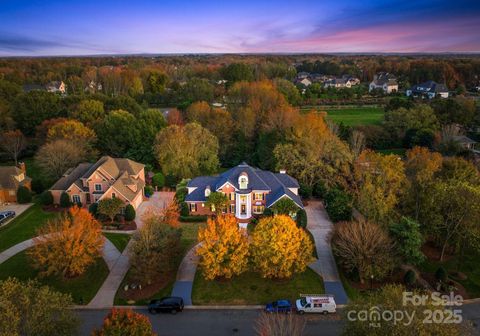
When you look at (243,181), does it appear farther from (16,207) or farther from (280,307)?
(16,207)

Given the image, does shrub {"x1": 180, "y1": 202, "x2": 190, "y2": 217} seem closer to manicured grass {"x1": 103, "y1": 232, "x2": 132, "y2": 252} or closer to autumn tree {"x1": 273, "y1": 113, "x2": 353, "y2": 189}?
manicured grass {"x1": 103, "y1": 232, "x2": 132, "y2": 252}

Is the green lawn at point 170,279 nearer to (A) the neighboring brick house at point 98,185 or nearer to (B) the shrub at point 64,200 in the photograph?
(A) the neighboring brick house at point 98,185

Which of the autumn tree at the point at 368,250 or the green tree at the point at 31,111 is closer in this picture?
the autumn tree at the point at 368,250

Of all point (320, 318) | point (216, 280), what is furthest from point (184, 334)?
point (320, 318)

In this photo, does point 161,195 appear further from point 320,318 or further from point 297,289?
point 320,318

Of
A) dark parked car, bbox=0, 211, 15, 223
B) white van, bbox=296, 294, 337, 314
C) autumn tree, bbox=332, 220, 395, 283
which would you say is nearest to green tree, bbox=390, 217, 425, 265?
autumn tree, bbox=332, 220, 395, 283

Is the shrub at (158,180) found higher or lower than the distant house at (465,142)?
lower

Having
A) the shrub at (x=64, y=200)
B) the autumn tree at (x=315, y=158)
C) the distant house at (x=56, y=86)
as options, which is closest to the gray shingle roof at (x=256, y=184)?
A: the autumn tree at (x=315, y=158)
